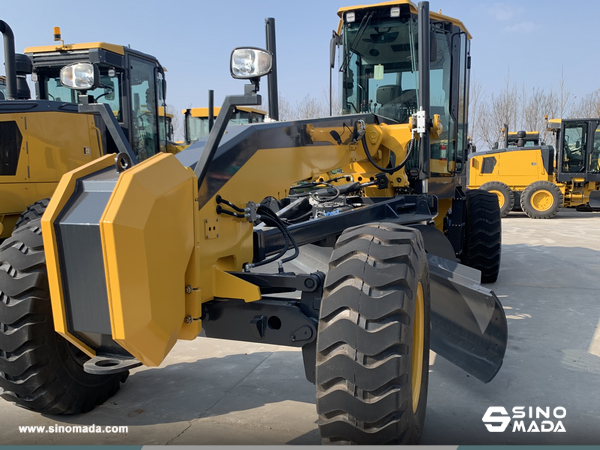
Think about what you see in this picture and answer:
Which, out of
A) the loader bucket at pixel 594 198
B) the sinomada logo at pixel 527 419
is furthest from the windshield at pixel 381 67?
the loader bucket at pixel 594 198

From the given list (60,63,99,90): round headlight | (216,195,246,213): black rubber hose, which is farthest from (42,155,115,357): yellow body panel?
(60,63,99,90): round headlight

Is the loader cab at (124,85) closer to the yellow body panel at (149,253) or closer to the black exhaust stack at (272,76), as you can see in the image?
the black exhaust stack at (272,76)

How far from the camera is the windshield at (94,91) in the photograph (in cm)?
762

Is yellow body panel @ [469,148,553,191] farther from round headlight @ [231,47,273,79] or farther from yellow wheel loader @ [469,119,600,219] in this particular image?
round headlight @ [231,47,273,79]

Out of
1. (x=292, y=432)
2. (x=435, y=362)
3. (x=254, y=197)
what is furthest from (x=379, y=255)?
(x=435, y=362)

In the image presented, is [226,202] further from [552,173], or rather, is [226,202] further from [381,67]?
[552,173]

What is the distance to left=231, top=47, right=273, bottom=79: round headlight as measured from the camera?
8.59 feet

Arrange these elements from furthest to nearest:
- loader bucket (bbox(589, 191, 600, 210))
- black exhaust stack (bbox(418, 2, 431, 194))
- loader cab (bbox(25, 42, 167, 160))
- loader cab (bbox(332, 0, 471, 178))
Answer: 1. loader bucket (bbox(589, 191, 600, 210))
2. loader cab (bbox(25, 42, 167, 160))
3. loader cab (bbox(332, 0, 471, 178))
4. black exhaust stack (bbox(418, 2, 431, 194))

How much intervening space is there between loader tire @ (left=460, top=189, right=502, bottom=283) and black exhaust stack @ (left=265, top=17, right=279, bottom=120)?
310 cm

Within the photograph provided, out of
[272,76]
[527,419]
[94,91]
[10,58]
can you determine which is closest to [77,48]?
[94,91]

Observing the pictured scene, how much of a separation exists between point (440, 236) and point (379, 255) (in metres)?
2.65

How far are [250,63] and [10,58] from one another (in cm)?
507

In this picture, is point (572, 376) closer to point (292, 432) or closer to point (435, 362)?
point (435, 362)

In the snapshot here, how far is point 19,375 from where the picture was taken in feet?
9.39
